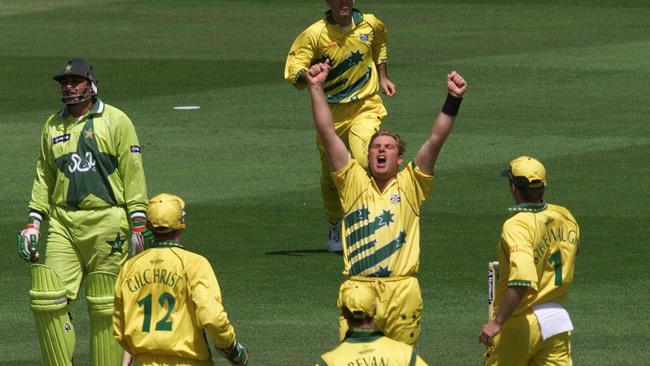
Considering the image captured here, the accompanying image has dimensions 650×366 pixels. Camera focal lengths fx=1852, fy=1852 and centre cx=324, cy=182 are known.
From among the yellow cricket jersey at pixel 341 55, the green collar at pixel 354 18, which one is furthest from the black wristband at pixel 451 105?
the green collar at pixel 354 18

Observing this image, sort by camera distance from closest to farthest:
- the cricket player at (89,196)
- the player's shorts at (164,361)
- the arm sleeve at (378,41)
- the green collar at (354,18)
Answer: the player's shorts at (164,361) < the cricket player at (89,196) < the green collar at (354,18) < the arm sleeve at (378,41)

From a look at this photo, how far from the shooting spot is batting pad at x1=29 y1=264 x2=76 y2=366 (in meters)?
13.2

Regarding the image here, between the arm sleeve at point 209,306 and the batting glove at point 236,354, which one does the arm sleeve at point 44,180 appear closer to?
the arm sleeve at point 209,306

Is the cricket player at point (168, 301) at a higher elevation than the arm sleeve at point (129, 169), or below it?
below

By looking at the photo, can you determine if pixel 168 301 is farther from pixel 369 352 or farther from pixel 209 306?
pixel 369 352

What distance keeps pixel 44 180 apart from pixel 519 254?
4.28 m

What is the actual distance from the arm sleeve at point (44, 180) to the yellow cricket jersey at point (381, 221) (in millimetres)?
2717


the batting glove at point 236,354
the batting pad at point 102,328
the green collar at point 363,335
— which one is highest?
the green collar at point 363,335

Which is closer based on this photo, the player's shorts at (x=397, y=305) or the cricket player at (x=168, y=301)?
the cricket player at (x=168, y=301)

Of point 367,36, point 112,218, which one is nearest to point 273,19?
point 367,36

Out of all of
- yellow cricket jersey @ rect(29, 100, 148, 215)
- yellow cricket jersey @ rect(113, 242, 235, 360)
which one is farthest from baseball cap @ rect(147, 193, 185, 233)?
yellow cricket jersey @ rect(29, 100, 148, 215)

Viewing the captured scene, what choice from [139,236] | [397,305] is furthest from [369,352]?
[139,236]

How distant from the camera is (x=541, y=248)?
11305mm

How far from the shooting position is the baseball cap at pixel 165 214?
10977 millimetres
